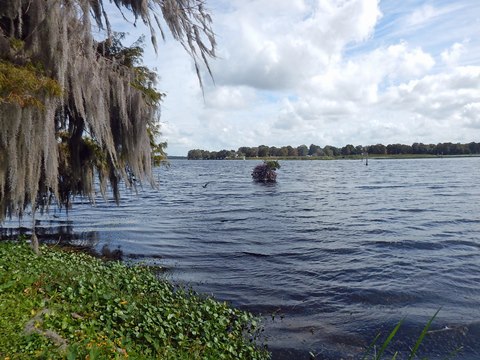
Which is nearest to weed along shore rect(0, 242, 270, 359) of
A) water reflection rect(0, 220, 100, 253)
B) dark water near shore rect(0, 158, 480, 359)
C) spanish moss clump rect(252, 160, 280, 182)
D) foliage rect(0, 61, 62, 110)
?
dark water near shore rect(0, 158, 480, 359)

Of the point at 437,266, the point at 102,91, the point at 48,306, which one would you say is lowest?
the point at 437,266

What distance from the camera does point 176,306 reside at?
6.68 metres

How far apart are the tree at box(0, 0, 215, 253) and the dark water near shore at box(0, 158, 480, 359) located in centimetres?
272

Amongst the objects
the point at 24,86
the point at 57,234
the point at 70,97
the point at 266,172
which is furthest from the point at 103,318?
the point at 266,172

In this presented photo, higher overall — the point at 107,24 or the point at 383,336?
the point at 107,24

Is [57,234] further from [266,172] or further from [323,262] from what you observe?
[266,172]

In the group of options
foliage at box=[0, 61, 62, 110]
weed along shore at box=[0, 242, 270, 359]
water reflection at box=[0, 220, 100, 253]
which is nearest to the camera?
weed along shore at box=[0, 242, 270, 359]

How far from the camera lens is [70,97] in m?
7.95

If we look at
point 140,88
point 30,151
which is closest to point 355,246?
point 140,88

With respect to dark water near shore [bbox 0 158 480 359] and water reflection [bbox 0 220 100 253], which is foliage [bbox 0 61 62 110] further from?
water reflection [bbox 0 220 100 253]

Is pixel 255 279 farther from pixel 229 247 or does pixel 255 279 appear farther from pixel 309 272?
pixel 229 247

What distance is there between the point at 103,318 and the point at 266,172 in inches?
1540

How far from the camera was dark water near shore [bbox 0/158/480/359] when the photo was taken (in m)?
7.29

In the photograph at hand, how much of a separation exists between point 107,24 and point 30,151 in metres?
3.03
